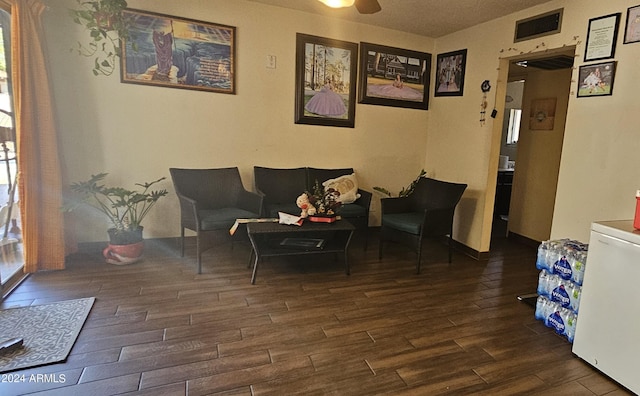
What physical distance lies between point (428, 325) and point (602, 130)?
1.95 metres

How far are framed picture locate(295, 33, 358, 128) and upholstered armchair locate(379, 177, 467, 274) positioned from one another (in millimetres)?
1148

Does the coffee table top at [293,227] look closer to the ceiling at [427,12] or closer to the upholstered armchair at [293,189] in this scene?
the upholstered armchair at [293,189]

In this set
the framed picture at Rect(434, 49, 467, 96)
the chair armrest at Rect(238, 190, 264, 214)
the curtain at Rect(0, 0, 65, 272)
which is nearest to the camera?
the curtain at Rect(0, 0, 65, 272)

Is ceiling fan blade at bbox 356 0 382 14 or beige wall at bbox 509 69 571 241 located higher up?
ceiling fan blade at bbox 356 0 382 14

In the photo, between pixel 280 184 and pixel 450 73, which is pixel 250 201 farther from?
pixel 450 73

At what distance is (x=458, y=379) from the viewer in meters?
1.90

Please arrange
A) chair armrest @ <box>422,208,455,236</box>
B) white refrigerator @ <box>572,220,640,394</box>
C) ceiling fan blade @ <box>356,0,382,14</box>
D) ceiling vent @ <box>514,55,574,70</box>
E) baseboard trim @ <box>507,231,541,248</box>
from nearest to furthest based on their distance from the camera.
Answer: white refrigerator @ <box>572,220,640,394</box>
ceiling fan blade @ <box>356,0,382,14</box>
chair armrest @ <box>422,208,455,236</box>
ceiling vent @ <box>514,55,574,70</box>
baseboard trim @ <box>507,231,541,248</box>

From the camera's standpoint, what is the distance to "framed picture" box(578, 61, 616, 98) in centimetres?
264

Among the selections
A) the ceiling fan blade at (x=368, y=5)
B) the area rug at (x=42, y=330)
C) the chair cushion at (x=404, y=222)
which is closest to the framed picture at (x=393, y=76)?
the chair cushion at (x=404, y=222)

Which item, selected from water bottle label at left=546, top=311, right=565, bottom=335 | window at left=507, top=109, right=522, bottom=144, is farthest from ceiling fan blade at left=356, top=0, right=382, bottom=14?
window at left=507, top=109, right=522, bottom=144

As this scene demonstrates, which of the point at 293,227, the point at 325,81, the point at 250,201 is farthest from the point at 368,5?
the point at 250,201

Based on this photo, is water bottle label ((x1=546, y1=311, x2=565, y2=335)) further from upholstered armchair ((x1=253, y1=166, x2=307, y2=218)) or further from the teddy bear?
upholstered armchair ((x1=253, y1=166, x2=307, y2=218))

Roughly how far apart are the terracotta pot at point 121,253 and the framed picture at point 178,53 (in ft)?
5.18

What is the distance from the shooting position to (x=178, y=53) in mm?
3562
